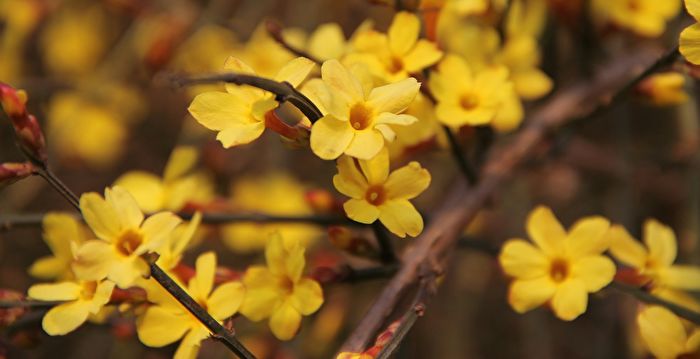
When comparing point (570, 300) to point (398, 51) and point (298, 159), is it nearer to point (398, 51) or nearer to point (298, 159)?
point (398, 51)

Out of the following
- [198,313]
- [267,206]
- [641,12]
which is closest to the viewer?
[198,313]

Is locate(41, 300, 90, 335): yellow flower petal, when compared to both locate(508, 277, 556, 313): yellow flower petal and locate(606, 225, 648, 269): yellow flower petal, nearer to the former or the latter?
locate(508, 277, 556, 313): yellow flower petal

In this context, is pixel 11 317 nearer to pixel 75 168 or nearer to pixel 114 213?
pixel 114 213

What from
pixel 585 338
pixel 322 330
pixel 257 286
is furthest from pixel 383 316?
pixel 585 338

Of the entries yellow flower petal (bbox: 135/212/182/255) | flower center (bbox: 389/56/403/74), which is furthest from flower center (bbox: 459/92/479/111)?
yellow flower petal (bbox: 135/212/182/255)

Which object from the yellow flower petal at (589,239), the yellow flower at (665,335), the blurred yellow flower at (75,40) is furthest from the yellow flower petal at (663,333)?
the blurred yellow flower at (75,40)

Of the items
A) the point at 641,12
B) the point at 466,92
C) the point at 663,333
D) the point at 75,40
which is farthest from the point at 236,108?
the point at 75,40

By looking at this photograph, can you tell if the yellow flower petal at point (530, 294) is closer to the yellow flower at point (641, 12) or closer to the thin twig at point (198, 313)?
the thin twig at point (198, 313)
